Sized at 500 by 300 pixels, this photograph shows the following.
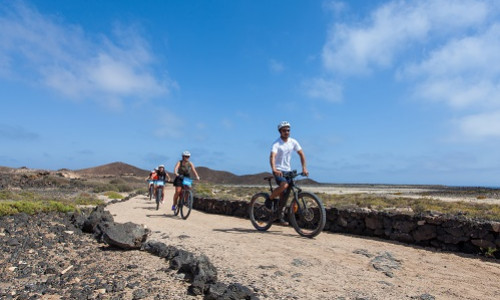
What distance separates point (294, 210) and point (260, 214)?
120cm

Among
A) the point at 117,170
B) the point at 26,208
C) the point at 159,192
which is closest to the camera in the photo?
the point at 26,208

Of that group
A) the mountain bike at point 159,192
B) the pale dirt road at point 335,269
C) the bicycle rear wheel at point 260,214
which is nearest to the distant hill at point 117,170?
the mountain bike at point 159,192

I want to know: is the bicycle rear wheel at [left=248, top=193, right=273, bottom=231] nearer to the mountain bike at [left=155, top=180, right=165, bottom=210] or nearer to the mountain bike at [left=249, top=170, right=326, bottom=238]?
the mountain bike at [left=249, top=170, right=326, bottom=238]

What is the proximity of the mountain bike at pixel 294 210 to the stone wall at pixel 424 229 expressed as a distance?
884 mm

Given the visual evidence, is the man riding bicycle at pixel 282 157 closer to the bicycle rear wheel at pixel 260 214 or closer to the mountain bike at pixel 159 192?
the bicycle rear wheel at pixel 260 214

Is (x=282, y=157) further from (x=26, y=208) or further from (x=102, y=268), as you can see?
(x=26, y=208)

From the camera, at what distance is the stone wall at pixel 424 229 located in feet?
21.3

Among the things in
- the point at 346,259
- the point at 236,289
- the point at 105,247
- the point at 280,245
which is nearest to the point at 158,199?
the point at 105,247

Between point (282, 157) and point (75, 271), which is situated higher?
point (282, 157)

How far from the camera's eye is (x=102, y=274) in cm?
489

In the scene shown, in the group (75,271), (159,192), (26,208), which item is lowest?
(75,271)

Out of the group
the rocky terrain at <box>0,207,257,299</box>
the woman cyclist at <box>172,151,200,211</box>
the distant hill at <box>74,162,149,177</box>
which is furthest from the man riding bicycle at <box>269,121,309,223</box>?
the distant hill at <box>74,162,149,177</box>

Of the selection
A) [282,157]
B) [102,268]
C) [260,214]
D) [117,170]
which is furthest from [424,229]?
[117,170]

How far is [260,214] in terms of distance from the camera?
912 centimetres
